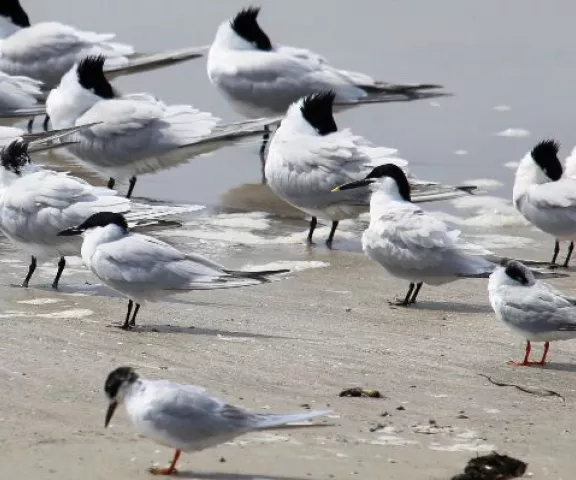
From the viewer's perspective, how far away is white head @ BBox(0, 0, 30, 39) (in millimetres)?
11156

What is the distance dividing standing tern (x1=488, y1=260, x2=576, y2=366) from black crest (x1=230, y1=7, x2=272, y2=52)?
15.0 ft

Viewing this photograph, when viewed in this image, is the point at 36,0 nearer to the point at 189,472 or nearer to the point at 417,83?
the point at 417,83

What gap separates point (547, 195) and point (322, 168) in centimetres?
106

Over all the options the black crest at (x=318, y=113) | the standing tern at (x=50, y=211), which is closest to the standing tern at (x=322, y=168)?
the black crest at (x=318, y=113)

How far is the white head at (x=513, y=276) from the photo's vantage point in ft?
18.8

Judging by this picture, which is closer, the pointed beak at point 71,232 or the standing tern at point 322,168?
the pointed beak at point 71,232

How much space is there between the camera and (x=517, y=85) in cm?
1088

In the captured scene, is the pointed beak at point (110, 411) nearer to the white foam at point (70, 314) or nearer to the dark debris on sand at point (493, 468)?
the dark debris on sand at point (493, 468)

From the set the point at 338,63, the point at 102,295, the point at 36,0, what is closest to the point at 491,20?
the point at 338,63

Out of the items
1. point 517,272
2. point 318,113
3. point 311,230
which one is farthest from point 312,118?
point 517,272

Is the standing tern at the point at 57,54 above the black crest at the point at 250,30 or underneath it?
underneath

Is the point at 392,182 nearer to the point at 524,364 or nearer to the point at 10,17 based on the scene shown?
the point at 524,364

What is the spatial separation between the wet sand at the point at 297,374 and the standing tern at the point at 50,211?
0.52 ft

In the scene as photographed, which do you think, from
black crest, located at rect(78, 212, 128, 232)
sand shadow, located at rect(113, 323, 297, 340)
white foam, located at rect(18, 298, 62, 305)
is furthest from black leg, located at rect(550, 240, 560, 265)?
white foam, located at rect(18, 298, 62, 305)
